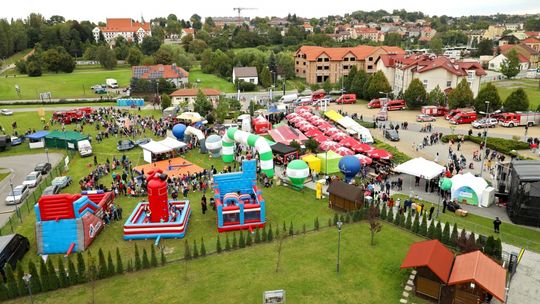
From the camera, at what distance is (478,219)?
82.5 ft

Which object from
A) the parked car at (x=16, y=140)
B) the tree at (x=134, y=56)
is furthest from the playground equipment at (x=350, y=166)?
the tree at (x=134, y=56)

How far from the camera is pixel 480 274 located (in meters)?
16.5

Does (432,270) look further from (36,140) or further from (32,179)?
(36,140)

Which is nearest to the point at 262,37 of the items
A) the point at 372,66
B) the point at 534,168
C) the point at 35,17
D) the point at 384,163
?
the point at 372,66

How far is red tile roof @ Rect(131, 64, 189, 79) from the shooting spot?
75688mm

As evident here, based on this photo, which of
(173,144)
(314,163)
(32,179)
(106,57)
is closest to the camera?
(32,179)

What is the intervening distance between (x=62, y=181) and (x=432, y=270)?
2678 cm

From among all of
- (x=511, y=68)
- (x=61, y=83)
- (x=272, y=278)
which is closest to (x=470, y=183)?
(x=272, y=278)

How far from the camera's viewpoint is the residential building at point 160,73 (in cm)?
7562

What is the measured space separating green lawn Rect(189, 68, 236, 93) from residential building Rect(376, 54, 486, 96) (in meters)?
31.6

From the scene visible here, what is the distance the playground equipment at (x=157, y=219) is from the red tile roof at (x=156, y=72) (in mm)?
55025

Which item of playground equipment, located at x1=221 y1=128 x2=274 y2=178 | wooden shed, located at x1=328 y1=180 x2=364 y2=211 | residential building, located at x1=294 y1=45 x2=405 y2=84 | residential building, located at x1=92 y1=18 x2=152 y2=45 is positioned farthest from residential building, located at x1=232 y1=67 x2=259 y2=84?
residential building, located at x1=92 y1=18 x2=152 y2=45

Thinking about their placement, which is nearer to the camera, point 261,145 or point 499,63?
point 261,145

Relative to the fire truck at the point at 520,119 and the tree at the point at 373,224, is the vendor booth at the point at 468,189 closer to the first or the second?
the tree at the point at 373,224
